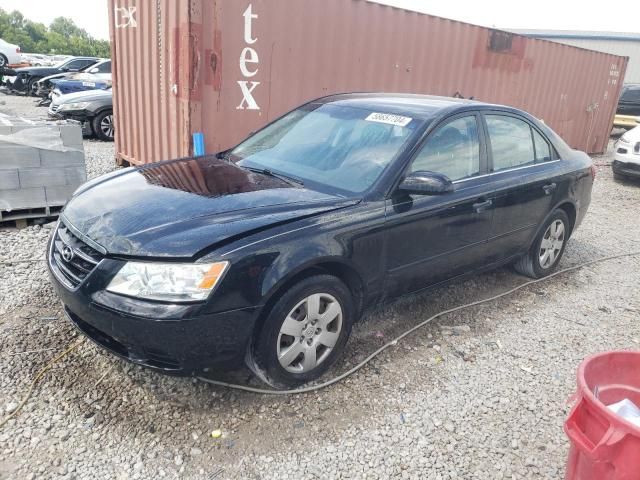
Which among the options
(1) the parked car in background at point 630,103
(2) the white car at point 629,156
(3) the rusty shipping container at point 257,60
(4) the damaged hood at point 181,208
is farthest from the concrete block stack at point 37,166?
(1) the parked car in background at point 630,103

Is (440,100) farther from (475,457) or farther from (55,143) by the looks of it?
(55,143)

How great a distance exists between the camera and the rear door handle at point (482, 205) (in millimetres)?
3596

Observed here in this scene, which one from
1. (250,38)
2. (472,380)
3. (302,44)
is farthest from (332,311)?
(302,44)

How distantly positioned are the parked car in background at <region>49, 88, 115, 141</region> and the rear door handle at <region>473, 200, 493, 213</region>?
8396 mm

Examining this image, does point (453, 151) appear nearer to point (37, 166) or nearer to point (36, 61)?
point (37, 166)

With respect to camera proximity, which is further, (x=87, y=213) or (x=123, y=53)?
(x=123, y=53)

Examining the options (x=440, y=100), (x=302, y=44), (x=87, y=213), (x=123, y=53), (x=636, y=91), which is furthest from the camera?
(x=636, y=91)

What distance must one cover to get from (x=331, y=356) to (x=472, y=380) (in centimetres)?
88

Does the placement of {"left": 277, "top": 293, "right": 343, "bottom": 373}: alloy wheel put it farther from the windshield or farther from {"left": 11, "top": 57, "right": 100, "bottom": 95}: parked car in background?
{"left": 11, "top": 57, "right": 100, "bottom": 95}: parked car in background

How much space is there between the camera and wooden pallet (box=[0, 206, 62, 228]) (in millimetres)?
4793

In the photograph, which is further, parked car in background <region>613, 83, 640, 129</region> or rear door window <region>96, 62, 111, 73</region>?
parked car in background <region>613, 83, 640, 129</region>

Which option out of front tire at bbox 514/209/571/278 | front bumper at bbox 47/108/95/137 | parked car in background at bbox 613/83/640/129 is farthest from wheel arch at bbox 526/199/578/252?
parked car in background at bbox 613/83/640/129

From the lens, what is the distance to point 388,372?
10.2ft

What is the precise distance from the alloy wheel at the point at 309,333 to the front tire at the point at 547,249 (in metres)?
2.42
